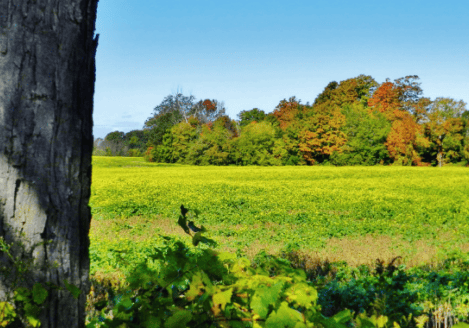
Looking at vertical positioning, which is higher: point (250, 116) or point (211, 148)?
point (250, 116)

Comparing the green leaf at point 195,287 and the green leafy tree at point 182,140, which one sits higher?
the green leafy tree at point 182,140

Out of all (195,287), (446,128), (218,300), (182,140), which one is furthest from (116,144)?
(218,300)

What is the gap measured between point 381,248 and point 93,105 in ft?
25.8

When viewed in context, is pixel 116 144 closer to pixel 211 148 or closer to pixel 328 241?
pixel 211 148

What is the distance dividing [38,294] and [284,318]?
843 millimetres

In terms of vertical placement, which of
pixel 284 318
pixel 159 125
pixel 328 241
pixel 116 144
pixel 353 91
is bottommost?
pixel 328 241

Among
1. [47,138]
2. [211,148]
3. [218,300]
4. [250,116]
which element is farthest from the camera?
[250,116]

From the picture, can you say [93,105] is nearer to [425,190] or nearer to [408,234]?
[408,234]

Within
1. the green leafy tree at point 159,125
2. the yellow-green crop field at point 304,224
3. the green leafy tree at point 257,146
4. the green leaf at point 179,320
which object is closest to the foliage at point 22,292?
the green leaf at point 179,320

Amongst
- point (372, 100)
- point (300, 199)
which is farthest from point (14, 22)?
point (372, 100)

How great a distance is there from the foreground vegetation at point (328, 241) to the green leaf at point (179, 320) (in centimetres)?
26

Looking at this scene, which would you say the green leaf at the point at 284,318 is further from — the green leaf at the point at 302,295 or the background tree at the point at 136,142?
the background tree at the point at 136,142

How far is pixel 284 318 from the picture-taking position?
1.17 m

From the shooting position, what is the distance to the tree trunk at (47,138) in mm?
1346
